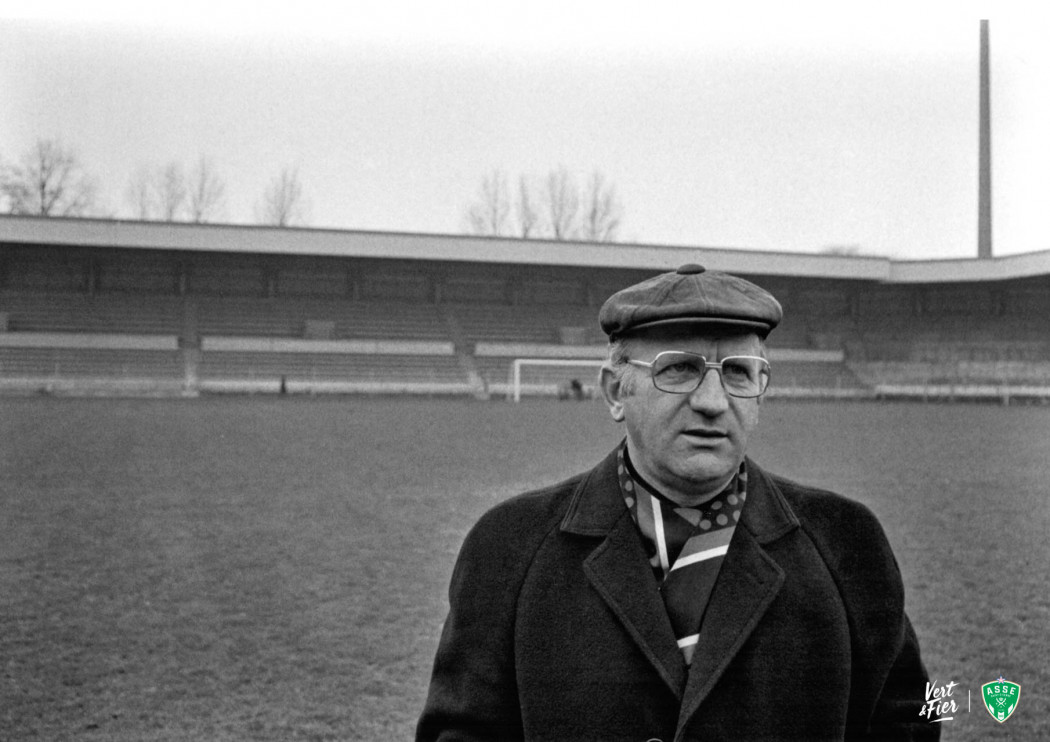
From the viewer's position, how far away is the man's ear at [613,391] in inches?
78.4

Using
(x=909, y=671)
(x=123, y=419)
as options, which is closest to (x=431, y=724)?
(x=909, y=671)

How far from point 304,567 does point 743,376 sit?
16.3 ft

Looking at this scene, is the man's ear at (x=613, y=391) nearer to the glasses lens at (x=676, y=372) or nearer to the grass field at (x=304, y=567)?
the glasses lens at (x=676, y=372)

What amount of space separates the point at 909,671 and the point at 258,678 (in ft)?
10.1

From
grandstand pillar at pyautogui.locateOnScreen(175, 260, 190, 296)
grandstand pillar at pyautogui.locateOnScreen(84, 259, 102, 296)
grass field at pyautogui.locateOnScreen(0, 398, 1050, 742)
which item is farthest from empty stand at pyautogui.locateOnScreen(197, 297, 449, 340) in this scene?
grass field at pyautogui.locateOnScreen(0, 398, 1050, 742)

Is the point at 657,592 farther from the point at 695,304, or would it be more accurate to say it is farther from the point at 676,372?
the point at 695,304

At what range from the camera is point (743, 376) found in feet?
6.24

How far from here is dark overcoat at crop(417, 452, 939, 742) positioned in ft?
5.82

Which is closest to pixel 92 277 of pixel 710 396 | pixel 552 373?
pixel 552 373

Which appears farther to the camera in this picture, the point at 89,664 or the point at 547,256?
the point at 547,256

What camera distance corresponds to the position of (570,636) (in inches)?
71.6

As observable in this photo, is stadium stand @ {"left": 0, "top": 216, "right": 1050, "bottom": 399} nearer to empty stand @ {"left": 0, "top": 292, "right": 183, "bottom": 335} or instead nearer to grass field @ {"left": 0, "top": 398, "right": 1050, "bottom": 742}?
empty stand @ {"left": 0, "top": 292, "right": 183, "bottom": 335}

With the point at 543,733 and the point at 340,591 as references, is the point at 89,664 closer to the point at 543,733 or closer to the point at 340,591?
the point at 340,591

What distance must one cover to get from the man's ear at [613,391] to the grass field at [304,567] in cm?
220
